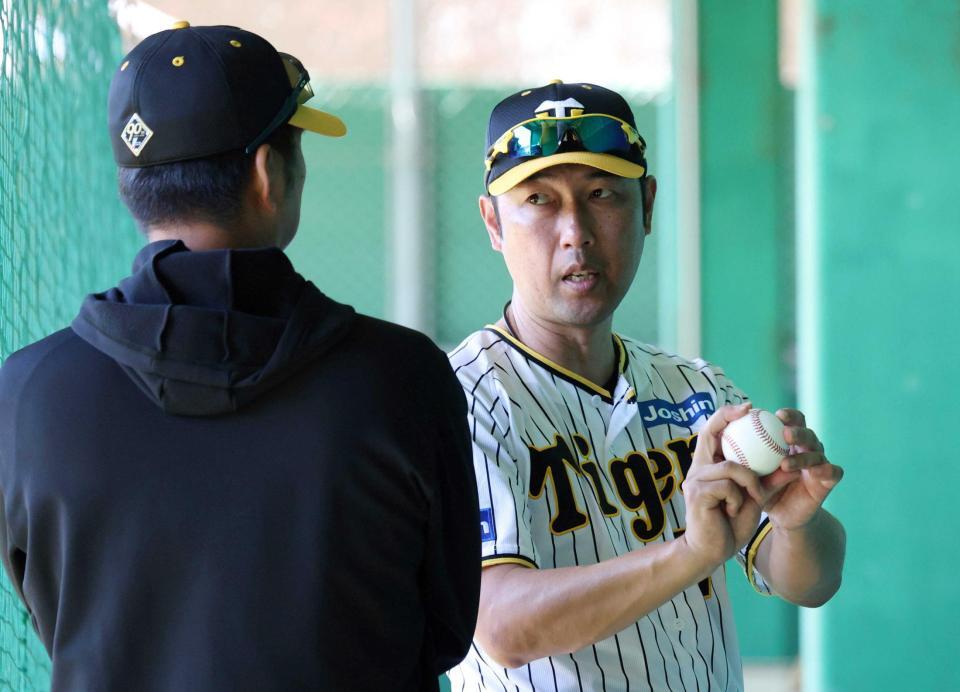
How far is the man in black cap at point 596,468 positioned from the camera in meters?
1.57

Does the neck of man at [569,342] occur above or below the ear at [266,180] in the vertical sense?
below

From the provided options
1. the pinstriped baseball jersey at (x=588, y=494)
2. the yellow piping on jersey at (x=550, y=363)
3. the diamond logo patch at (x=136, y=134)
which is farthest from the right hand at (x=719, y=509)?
the diamond logo patch at (x=136, y=134)

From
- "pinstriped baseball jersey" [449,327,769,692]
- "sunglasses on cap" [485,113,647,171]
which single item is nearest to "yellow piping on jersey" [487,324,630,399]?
"pinstriped baseball jersey" [449,327,769,692]

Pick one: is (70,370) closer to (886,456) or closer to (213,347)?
(213,347)

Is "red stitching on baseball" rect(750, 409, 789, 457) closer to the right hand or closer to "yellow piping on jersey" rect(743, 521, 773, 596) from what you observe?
the right hand

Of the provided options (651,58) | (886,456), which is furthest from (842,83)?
(651,58)

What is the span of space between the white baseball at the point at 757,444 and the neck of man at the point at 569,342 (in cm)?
38

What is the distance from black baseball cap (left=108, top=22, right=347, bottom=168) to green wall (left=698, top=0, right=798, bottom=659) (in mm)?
4000

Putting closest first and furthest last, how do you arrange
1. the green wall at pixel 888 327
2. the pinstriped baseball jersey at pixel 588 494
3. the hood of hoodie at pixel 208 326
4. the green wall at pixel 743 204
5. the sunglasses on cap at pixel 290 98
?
the hood of hoodie at pixel 208 326
the sunglasses on cap at pixel 290 98
the pinstriped baseball jersey at pixel 588 494
the green wall at pixel 888 327
the green wall at pixel 743 204

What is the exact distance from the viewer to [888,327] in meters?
3.73

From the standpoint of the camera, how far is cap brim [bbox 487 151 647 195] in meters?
1.84

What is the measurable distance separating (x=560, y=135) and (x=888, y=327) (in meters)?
2.27

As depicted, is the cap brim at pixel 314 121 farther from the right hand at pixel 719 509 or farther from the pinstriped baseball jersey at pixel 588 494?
the right hand at pixel 719 509

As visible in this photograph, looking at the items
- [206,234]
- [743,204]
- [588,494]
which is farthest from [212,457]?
[743,204]
